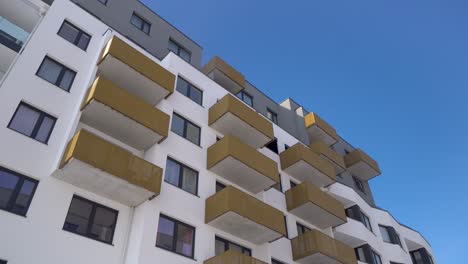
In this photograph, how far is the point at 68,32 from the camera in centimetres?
2102

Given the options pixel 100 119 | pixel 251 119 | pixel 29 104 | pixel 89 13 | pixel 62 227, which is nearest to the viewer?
pixel 62 227

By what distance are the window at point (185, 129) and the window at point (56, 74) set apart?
581 cm

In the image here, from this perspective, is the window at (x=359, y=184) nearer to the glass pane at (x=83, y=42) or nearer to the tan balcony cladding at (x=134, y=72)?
the tan balcony cladding at (x=134, y=72)

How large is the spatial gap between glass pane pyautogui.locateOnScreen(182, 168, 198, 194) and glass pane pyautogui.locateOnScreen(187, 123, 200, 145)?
87.8 inches

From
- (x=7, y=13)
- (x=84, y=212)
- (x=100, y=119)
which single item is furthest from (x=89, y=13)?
(x=84, y=212)

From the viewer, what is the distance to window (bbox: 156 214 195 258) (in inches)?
661

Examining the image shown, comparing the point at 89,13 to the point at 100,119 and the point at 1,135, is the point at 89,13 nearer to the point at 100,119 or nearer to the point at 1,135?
the point at 100,119

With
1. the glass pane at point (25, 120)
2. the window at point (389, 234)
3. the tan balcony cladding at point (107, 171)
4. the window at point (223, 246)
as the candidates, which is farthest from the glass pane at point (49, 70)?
the window at point (389, 234)

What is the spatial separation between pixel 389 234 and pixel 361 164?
7.09 m

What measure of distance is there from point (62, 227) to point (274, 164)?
12.7 meters

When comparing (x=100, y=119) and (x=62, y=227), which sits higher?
(x=100, y=119)

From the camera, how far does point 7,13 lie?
834 inches

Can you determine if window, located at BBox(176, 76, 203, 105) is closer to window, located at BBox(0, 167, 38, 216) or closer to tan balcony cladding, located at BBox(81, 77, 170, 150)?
tan balcony cladding, located at BBox(81, 77, 170, 150)

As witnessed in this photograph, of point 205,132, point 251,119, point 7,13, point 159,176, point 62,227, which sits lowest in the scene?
point 62,227
